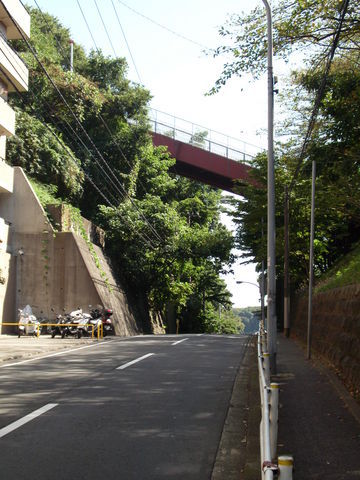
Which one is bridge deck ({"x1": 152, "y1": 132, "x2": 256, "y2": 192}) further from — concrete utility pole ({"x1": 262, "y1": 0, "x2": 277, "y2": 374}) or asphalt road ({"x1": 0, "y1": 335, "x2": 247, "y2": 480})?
asphalt road ({"x1": 0, "y1": 335, "x2": 247, "y2": 480})

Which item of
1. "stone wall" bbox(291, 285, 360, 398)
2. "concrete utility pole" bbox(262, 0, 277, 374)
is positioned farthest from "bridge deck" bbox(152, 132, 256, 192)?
"concrete utility pole" bbox(262, 0, 277, 374)

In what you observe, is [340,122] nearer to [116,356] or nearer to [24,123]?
[116,356]

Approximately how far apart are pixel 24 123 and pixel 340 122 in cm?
2025

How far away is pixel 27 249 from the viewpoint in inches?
1177

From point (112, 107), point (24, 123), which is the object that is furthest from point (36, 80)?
point (112, 107)

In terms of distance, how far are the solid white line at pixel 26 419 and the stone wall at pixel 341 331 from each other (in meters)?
4.92

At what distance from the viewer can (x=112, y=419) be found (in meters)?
7.11

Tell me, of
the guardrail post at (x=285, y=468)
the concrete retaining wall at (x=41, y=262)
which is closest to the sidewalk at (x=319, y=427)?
the guardrail post at (x=285, y=468)

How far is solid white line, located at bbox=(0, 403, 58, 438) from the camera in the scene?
6.41m

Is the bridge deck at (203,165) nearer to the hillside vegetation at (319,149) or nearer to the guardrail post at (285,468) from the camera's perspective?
the hillside vegetation at (319,149)

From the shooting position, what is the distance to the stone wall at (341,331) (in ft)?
32.2

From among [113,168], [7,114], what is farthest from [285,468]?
[113,168]

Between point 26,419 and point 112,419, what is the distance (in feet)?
3.71

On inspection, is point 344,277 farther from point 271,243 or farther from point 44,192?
point 44,192
